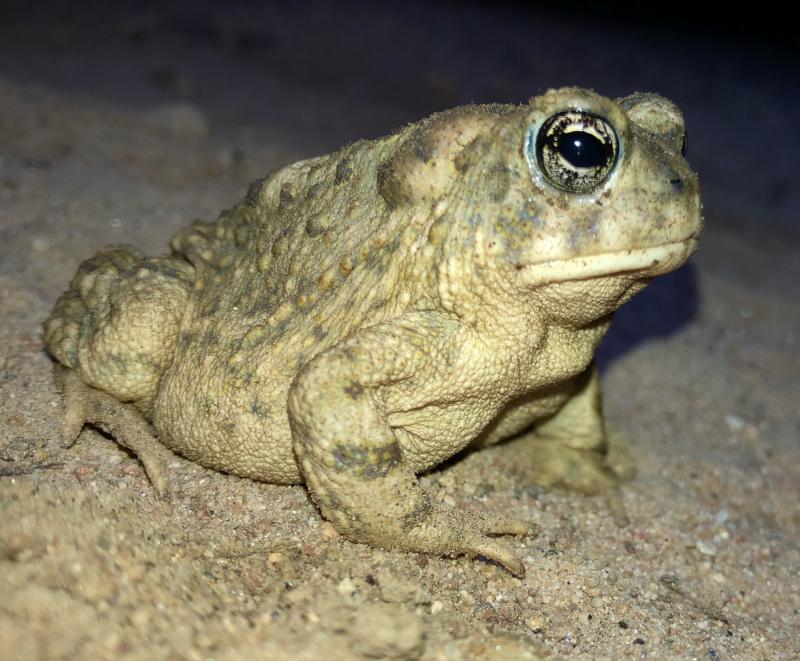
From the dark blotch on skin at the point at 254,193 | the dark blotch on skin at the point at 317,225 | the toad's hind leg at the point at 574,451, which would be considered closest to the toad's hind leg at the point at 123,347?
the dark blotch on skin at the point at 254,193

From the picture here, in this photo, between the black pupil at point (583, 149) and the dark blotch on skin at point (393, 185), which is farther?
the dark blotch on skin at point (393, 185)

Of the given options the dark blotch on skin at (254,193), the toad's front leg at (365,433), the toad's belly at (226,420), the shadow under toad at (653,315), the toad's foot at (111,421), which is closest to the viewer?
the toad's front leg at (365,433)

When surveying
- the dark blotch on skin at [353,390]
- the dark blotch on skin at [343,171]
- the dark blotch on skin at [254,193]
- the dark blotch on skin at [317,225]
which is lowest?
the dark blotch on skin at [353,390]

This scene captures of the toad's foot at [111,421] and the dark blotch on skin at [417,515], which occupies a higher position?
the dark blotch on skin at [417,515]

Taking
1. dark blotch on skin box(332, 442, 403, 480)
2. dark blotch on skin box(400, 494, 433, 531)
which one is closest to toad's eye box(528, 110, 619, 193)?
dark blotch on skin box(332, 442, 403, 480)

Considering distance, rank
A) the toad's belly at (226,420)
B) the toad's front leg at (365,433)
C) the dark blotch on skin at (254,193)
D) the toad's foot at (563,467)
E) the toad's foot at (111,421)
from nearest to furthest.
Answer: the toad's front leg at (365,433)
the toad's belly at (226,420)
the toad's foot at (111,421)
the dark blotch on skin at (254,193)
the toad's foot at (563,467)

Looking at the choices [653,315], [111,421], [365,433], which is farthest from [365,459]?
[653,315]

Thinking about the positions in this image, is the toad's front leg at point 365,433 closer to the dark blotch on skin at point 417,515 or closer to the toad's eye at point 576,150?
the dark blotch on skin at point 417,515

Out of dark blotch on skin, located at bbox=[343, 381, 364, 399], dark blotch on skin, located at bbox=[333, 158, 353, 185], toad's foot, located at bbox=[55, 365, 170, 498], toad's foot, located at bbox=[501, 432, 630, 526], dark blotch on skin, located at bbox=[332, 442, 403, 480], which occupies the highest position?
dark blotch on skin, located at bbox=[333, 158, 353, 185]

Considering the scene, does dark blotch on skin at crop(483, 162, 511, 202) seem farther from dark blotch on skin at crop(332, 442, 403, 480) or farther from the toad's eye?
→ dark blotch on skin at crop(332, 442, 403, 480)
